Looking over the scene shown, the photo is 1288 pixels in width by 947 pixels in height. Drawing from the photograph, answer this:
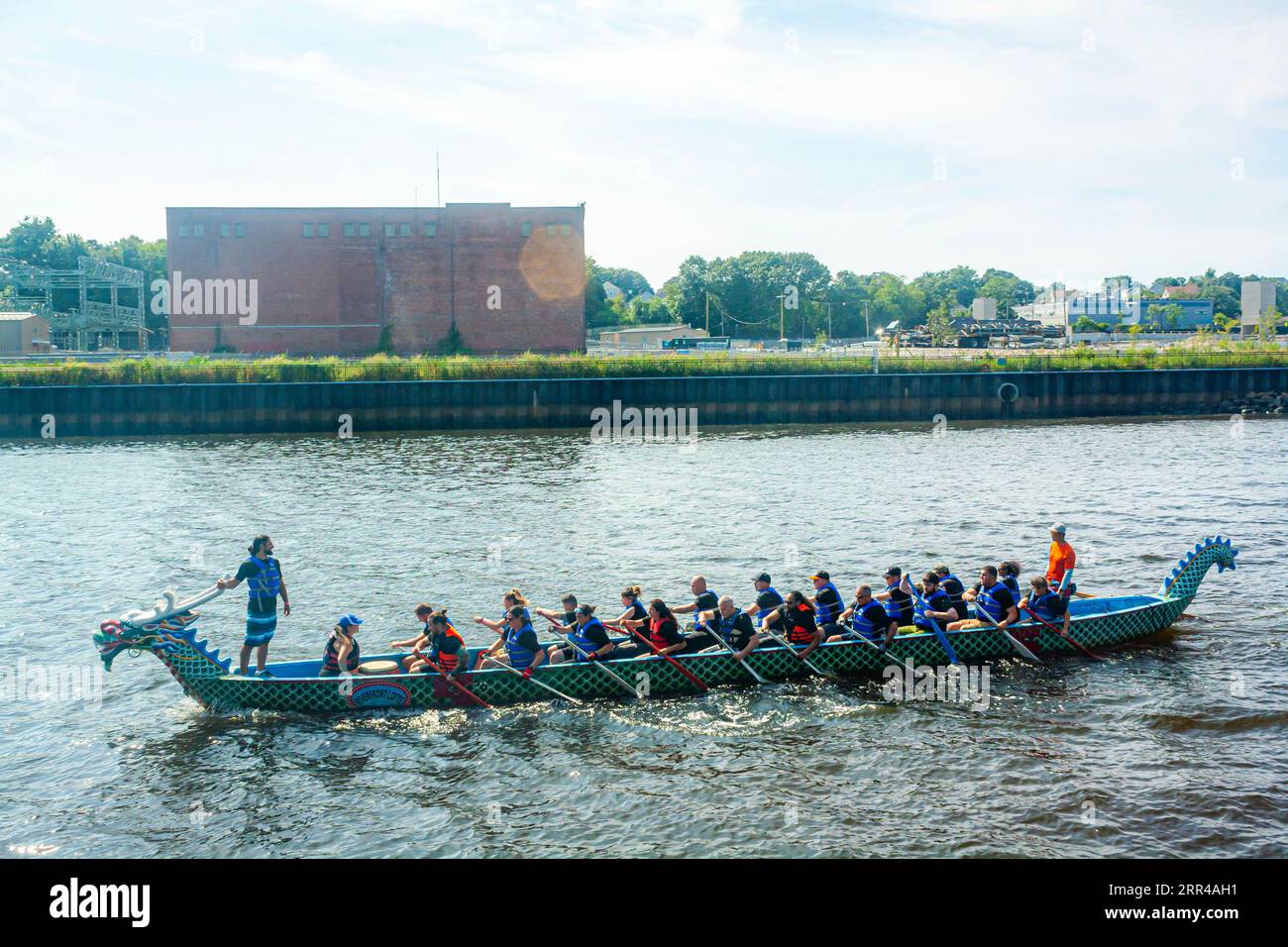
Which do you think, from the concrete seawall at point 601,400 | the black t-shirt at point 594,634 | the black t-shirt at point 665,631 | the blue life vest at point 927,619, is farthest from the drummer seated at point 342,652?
the concrete seawall at point 601,400

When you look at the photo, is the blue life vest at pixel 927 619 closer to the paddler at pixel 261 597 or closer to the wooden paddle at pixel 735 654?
the wooden paddle at pixel 735 654

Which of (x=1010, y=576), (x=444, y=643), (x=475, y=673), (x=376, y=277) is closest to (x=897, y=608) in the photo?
(x=1010, y=576)

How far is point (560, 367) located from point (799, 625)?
4467cm

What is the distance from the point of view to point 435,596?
899 inches

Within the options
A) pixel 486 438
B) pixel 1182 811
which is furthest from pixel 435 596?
pixel 486 438

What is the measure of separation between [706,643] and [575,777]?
388 centimetres

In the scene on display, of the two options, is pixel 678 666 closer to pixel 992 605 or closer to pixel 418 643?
pixel 418 643

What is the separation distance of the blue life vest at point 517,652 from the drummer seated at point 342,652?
7.40 feet

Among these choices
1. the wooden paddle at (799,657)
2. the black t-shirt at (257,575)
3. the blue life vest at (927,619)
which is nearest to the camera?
the black t-shirt at (257,575)

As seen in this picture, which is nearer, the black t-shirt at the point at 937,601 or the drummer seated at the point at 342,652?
the drummer seated at the point at 342,652

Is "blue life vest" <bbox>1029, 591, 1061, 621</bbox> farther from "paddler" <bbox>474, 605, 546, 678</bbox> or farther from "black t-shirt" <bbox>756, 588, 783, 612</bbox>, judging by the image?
"paddler" <bbox>474, 605, 546, 678</bbox>

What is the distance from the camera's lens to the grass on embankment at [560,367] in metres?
57.5

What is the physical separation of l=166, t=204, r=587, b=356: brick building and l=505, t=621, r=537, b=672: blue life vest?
218 feet
